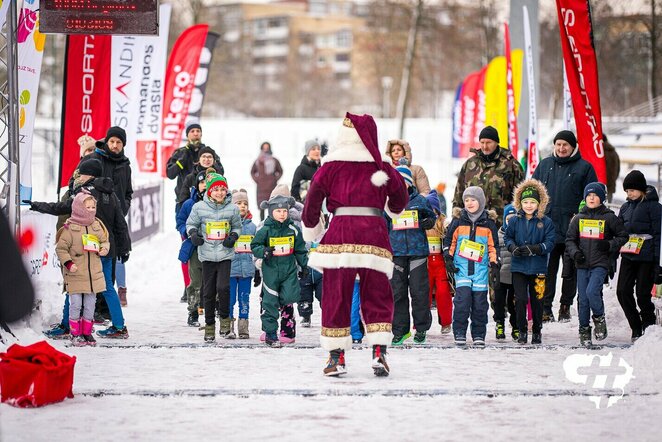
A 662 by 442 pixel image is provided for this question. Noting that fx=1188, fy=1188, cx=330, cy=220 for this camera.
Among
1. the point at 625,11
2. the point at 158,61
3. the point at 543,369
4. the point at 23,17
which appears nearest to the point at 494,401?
the point at 543,369

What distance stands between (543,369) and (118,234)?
448cm

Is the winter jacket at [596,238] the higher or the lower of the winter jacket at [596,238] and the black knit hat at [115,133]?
the lower

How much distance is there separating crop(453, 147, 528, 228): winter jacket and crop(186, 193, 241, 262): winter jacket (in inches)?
88.7

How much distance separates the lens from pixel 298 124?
5759cm

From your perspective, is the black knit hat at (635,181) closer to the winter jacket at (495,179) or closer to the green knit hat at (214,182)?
the winter jacket at (495,179)

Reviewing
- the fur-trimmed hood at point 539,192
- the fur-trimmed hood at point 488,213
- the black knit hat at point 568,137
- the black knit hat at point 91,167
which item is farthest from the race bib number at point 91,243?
the black knit hat at point 568,137

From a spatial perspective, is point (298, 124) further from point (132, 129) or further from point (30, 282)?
point (30, 282)

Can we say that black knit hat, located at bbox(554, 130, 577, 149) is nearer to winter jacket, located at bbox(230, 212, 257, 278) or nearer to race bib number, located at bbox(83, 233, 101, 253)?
winter jacket, located at bbox(230, 212, 257, 278)

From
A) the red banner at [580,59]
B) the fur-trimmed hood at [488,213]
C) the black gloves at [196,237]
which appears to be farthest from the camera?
the red banner at [580,59]

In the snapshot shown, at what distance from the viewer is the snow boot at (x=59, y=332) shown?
1075 centimetres

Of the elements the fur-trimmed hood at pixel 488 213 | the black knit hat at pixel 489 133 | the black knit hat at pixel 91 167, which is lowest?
the fur-trimmed hood at pixel 488 213

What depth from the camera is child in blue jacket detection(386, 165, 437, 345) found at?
10.4 m

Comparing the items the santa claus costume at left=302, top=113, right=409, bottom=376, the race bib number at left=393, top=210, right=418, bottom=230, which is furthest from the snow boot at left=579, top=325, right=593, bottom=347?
the santa claus costume at left=302, top=113, right=409, bottom=376

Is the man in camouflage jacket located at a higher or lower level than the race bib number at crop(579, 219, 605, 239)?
higher
